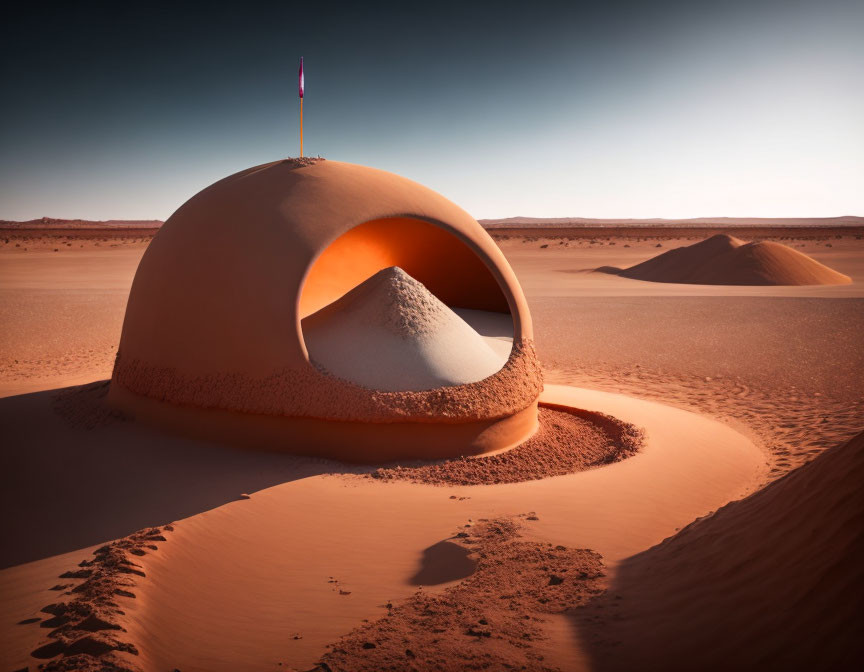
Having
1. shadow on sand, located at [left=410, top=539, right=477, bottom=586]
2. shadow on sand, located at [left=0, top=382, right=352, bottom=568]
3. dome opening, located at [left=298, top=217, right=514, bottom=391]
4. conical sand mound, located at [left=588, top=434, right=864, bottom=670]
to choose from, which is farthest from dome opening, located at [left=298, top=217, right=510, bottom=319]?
conical sand mound, located at [left=588, top=434, right=864, bottom=670]

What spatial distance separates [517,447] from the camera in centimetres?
673

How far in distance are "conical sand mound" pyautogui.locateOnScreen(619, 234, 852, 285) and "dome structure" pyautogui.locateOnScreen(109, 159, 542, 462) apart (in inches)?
889

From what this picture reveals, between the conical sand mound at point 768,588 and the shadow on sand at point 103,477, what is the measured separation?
3.07 meters

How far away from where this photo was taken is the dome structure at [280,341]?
19.3 ft

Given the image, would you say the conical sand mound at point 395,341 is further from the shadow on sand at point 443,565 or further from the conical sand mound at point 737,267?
the conical sand mound at point 737,267

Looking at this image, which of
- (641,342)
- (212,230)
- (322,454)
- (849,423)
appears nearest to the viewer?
(322,454)

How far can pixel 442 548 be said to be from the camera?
454 cm

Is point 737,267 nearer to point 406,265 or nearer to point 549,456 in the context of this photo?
point 406,265

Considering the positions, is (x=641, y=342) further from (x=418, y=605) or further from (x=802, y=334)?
(x=418, y=605)

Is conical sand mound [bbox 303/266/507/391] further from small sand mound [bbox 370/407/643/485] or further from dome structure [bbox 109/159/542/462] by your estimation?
small sand mound [bbox 370/407/643/485]

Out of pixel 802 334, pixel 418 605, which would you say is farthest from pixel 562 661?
pixel 802 334

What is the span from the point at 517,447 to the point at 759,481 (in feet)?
7.87

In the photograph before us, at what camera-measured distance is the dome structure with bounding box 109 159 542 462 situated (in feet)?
19.3

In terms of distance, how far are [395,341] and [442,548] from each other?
2604 mm
